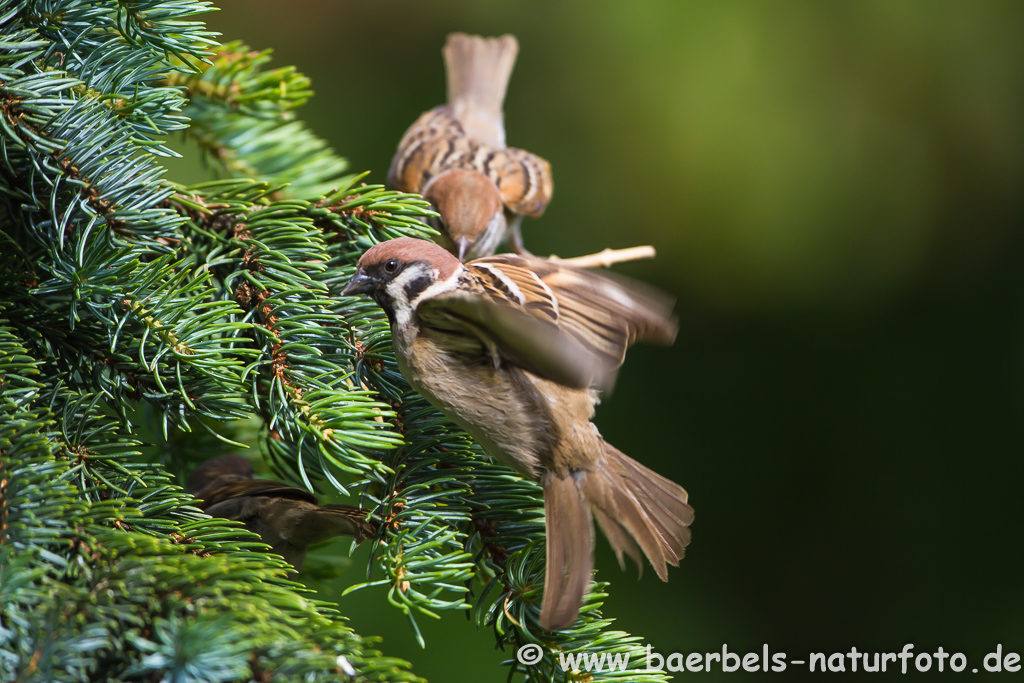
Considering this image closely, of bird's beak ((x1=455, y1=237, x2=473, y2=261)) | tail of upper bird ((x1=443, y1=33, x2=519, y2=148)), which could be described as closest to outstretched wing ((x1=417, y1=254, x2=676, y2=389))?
bird's beak ((x1=455, y1=237, x2=473, y2=261))

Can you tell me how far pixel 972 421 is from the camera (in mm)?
2170

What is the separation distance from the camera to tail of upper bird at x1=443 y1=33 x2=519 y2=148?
275cm

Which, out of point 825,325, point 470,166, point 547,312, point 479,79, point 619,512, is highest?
point 479,79

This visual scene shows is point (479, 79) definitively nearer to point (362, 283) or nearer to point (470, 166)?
point (470, 166)

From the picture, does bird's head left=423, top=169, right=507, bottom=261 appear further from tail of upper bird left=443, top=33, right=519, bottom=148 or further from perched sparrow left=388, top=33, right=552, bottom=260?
tail of upper bird left=443, top=33, right=519, bottom=148

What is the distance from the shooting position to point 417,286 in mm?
1193

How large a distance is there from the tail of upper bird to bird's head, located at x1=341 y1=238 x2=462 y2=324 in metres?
1.69

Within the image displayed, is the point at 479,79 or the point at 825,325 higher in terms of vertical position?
the point at 479,79

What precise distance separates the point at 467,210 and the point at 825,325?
46.4 inches

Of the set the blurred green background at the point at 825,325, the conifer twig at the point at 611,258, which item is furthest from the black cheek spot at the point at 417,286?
the blurred green background at the point at 825,325

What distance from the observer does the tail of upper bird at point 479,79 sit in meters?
2.75

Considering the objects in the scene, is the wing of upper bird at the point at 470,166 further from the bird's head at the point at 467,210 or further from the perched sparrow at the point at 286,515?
the perched sparrow at the point at 286,515

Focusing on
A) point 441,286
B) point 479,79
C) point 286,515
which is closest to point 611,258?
point 441,286

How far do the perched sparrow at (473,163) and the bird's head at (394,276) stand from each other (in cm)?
83
